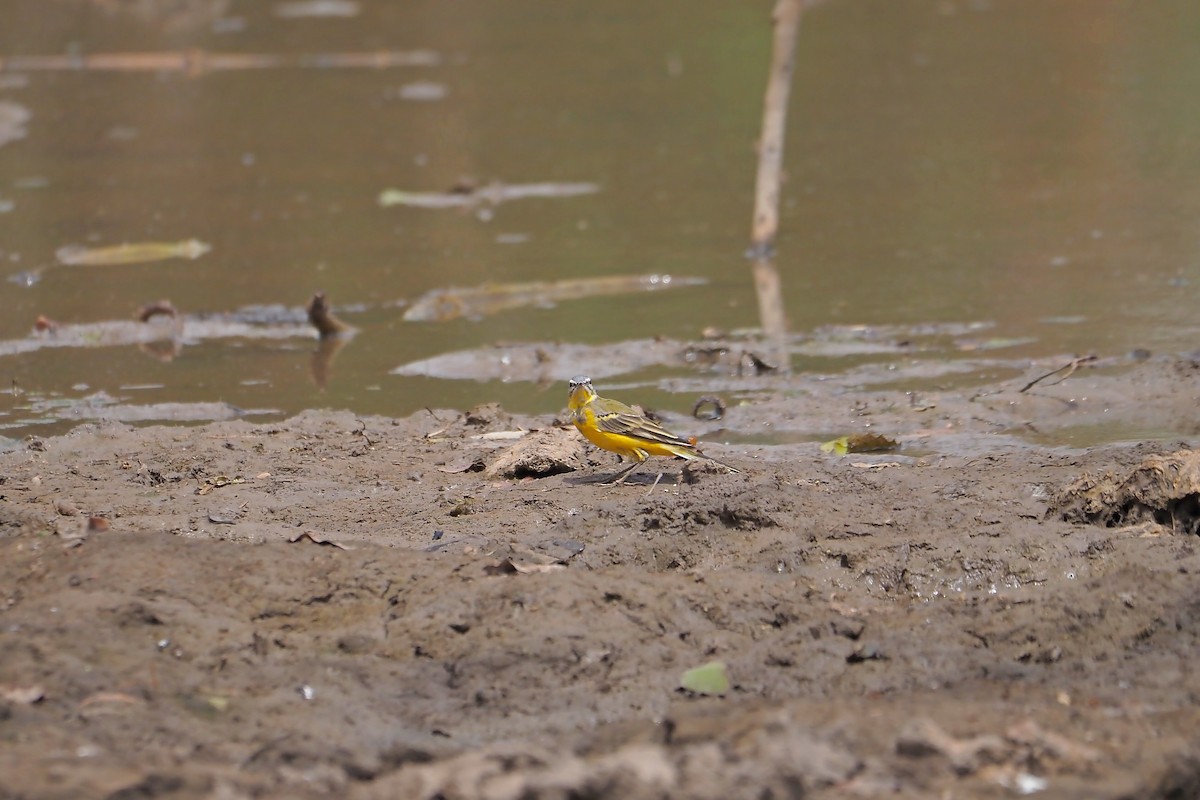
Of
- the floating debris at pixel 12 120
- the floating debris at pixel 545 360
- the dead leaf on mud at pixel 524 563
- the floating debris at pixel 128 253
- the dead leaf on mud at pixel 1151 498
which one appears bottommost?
the floating debris at pixel 545 360

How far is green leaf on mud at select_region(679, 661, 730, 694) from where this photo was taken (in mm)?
4023

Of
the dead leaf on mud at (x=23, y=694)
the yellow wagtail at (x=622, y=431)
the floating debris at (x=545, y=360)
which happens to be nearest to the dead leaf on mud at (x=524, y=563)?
the yellow wagtail at (x=622, y=431)

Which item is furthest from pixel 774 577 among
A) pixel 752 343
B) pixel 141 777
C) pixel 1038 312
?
pixel 1038 312

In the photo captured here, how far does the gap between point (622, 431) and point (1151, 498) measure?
1801mm

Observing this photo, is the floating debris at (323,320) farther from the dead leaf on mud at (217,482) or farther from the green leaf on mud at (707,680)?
the green leaf on mud at (707,680)

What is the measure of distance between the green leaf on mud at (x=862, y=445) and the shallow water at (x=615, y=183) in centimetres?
158

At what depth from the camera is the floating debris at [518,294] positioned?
952cm

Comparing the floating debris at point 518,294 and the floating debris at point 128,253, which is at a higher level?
the floating debris at point 128,253

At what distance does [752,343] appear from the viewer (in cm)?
845

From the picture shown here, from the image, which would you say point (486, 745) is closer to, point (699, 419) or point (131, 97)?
point (699, 419)

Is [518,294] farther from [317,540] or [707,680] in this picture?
[707,680]

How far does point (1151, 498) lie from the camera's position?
16.4 feet

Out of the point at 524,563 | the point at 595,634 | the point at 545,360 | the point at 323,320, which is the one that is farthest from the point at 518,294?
the point at 595,634

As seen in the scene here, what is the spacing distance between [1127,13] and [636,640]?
19.5 metres
